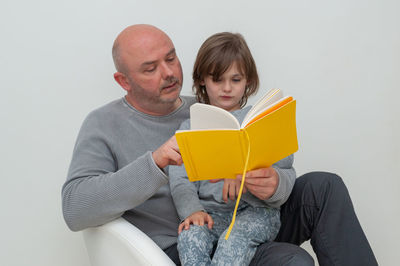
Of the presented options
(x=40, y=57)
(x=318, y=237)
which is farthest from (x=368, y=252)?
(x=40, y=57)

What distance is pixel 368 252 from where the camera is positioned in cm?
153

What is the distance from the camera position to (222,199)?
1.68 metres

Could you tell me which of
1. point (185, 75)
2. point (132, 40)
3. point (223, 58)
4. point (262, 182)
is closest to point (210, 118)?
point (262, 182)

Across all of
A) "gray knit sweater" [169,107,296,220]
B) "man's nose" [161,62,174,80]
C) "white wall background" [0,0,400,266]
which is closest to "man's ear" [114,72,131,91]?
"man's nose" [161,62,174,80]

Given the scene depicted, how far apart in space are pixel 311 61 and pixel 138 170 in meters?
1.18

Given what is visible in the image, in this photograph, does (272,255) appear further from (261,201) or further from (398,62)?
(398,62)

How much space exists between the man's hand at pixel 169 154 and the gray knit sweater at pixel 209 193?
0.19 meters

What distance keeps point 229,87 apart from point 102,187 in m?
0.58

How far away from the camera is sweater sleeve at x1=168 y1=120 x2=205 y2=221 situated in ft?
5.30

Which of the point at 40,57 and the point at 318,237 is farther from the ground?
the point at 40,57

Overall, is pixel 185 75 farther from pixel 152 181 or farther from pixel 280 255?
pixel 280 255

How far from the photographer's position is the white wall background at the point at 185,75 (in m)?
2.24

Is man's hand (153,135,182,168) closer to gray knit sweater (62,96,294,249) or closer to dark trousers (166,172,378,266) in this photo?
gray knit sweater (62,96,294,249)

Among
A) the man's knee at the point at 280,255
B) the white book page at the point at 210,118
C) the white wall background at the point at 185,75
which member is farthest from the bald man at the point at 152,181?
the white wall background at the point at 185,75
